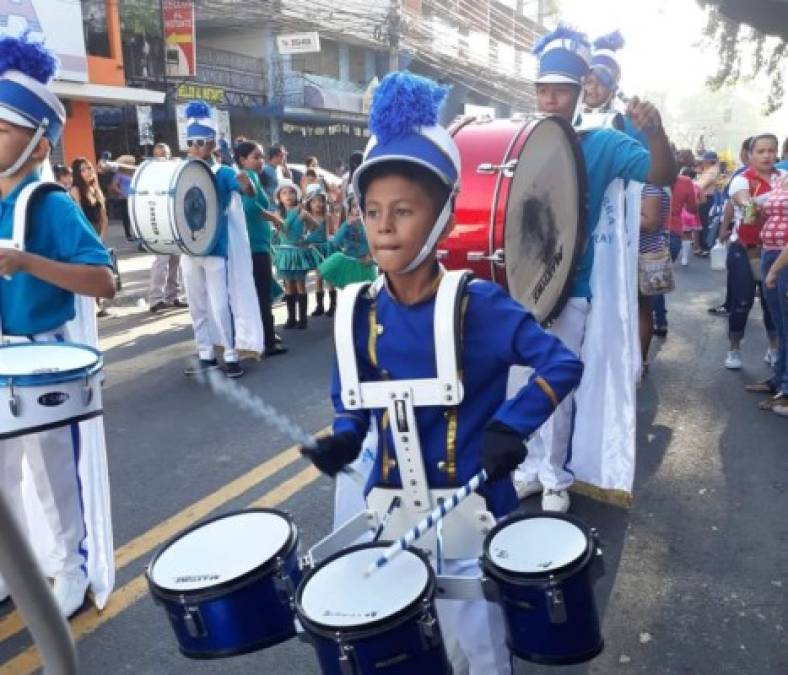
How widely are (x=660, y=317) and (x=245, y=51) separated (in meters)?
26.7

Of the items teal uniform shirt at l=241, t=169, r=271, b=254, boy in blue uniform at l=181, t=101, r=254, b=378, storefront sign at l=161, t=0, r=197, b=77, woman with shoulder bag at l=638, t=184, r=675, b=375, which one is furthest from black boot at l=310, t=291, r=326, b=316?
storefront sign at l=161, t=0, r=197, b=77

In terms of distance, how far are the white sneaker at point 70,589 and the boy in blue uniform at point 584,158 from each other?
220 centimetres

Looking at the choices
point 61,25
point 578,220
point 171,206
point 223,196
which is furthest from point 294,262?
point 61,25

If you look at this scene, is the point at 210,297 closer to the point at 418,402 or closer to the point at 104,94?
the point at 418,402

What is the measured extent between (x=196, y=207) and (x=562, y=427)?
13.3 ft

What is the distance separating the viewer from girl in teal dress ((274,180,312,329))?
879 cm

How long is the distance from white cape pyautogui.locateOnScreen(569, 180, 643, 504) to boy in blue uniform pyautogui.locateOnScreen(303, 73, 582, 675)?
5.92ft

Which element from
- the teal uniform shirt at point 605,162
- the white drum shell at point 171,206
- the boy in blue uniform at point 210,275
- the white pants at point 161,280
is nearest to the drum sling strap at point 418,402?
the teal uniform shirt at point 605,162

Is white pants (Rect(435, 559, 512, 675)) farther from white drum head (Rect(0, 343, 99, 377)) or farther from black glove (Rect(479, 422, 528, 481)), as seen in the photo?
white drum head (Rect(0, 343, 99, 377))

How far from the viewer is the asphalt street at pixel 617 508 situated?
114 inches

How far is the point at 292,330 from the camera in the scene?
878 centimetres

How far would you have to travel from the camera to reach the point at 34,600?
2.35ft

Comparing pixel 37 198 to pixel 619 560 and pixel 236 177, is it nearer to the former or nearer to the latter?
pixel 619 560

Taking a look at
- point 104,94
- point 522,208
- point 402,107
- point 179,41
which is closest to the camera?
point 402,107
